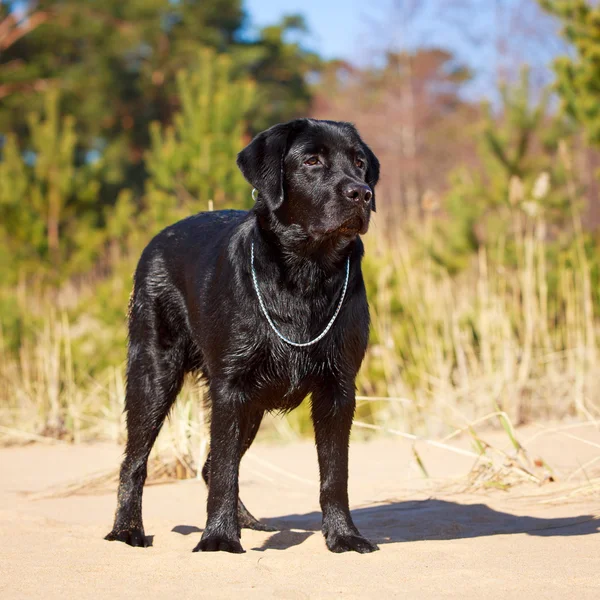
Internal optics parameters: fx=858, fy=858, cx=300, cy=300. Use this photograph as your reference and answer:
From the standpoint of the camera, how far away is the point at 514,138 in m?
11.1

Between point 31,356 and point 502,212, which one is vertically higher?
point 502,212

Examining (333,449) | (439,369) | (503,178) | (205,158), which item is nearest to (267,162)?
(333,449)

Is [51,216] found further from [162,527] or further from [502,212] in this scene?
[162,527]

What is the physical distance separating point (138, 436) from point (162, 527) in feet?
1.38

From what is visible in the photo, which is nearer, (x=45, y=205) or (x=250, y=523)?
(x=250, y=523)

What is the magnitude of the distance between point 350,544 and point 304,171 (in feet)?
4.74

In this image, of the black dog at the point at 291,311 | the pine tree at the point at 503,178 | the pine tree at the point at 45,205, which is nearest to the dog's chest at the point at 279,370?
the black dog at the point at 291,311

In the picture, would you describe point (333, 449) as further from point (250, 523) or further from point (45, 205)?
point (45, 205)

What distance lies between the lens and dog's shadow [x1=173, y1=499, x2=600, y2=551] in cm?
346

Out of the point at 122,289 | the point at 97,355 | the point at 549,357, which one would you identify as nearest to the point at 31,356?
the point at 97,355

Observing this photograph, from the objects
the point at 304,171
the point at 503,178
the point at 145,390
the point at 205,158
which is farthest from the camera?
the point at 205,158

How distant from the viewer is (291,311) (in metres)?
3.29

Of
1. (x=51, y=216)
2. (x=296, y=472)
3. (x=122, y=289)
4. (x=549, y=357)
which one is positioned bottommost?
(x=296, y=472)

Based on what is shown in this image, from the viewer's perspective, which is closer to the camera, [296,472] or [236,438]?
[236,438]
